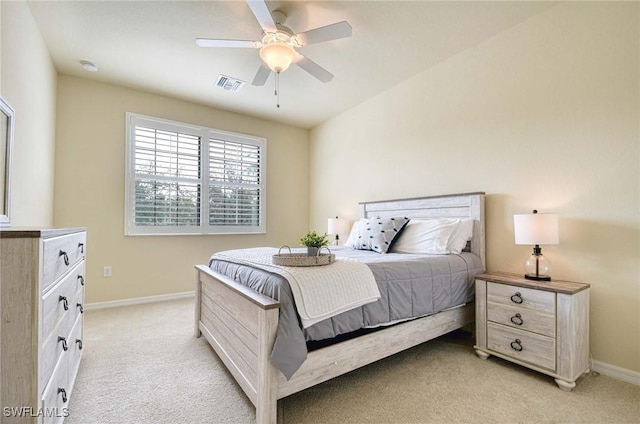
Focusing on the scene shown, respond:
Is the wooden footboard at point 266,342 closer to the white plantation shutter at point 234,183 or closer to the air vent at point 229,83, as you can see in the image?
the white plantation shutter at point 234,183

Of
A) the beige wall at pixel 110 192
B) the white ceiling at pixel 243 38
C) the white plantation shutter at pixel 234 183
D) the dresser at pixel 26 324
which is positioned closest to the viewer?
the dresser at pixel 26 324

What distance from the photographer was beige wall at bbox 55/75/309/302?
11.0 feet

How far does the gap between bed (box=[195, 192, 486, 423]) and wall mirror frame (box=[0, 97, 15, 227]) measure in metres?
1.29

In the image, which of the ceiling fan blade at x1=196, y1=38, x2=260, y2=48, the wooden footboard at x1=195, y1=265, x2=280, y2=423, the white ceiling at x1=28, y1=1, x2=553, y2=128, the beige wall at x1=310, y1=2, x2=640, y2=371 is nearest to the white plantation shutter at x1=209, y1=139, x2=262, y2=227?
the white ceiling at x1=28, y1=1, x2=553, y2=128

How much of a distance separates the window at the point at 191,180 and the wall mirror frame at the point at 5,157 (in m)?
1.76

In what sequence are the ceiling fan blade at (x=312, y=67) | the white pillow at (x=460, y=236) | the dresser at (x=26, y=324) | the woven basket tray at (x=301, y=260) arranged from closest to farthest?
the dresser at (x=26, y=324), the woven basket tray at (x=301, y=260), the ceiling fan blade at (x=312, y=67), the white pillow at (x=460, y=236)

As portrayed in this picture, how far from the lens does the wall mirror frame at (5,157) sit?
1.83 meters

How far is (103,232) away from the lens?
139 inches

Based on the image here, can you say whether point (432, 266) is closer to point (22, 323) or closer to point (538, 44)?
point (538, 44)

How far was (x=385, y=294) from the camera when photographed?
1.87 m

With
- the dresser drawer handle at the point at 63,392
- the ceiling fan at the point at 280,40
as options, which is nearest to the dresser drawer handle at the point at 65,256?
the dresser drawer handle at the point at 63,392

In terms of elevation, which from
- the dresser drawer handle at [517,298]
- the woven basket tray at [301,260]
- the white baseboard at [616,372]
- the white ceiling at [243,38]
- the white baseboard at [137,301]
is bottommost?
the white baseboard at [137,301]

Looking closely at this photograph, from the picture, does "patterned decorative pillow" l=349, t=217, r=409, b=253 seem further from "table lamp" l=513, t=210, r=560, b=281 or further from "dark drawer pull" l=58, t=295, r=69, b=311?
"dark drawer pull" l=58, t=295, r=69, b=311

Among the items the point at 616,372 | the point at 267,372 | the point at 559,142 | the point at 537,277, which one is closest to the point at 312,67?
the point at 559,142
